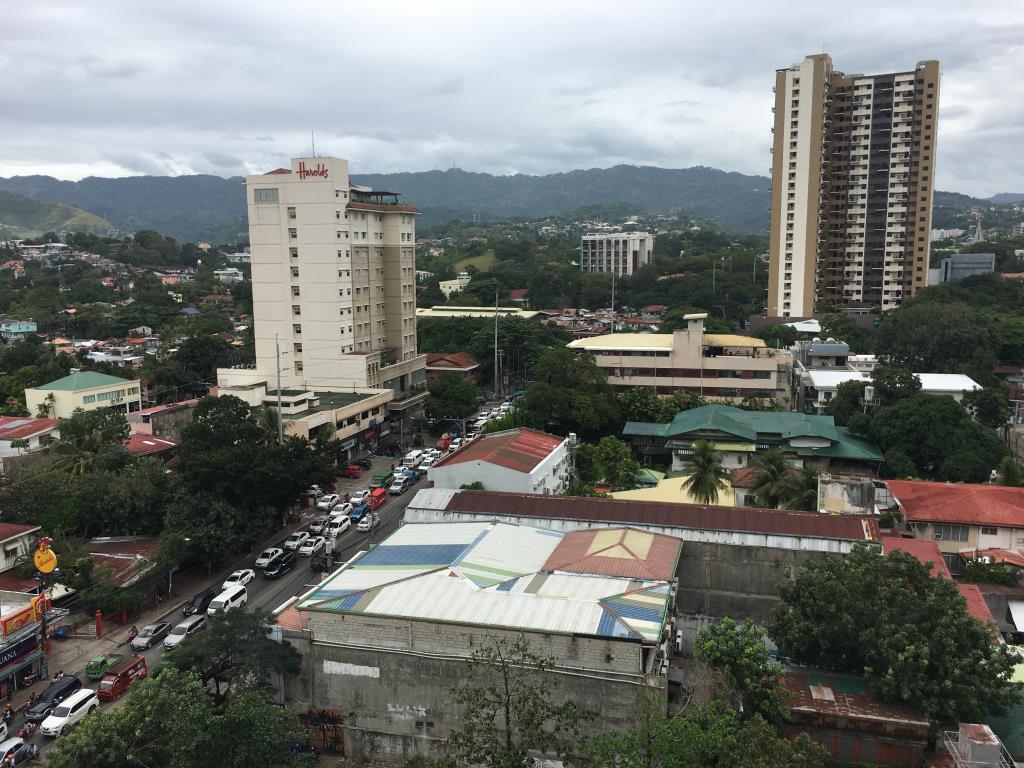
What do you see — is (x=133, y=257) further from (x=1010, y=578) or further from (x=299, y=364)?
(x=1010, y=578)

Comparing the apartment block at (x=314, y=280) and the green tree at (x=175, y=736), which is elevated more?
the apartment block at (x=314, y=280)

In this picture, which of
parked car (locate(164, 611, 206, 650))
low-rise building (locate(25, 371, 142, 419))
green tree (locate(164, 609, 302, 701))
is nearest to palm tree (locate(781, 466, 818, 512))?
green tree (locate(164, 609, 302, 701))

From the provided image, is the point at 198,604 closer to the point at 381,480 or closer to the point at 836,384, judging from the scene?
the point at 381,480

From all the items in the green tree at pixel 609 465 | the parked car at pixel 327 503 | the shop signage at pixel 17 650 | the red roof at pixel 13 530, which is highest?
the red roof at pixel 13 530

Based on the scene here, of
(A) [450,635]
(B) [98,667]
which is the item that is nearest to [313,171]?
(B) [98,667]

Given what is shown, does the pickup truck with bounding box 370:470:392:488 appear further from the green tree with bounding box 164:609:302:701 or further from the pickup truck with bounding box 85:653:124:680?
the green tree with bounding box 164:609:302:701

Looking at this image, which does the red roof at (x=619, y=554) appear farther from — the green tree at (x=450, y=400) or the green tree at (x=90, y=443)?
the green tree at (x=450, y=400)

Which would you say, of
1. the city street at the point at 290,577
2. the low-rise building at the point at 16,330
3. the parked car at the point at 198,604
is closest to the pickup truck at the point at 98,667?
the city street at the point at 290,577
